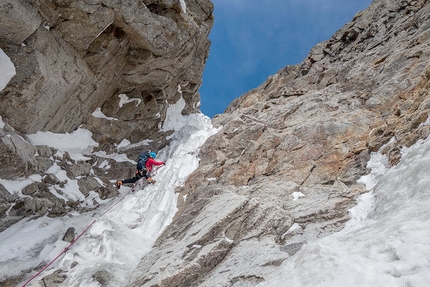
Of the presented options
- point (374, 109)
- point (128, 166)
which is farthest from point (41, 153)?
point (374, 109)

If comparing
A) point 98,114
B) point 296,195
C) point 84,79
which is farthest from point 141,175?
point 296,195

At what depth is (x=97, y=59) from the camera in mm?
13516

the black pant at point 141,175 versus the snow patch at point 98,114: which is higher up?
the snow patch at point 98,114

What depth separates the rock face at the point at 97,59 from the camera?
10.6 metres

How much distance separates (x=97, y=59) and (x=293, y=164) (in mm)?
9544

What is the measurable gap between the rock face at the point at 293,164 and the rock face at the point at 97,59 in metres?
4.84

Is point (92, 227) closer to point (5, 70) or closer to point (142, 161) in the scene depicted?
point (142, 161)

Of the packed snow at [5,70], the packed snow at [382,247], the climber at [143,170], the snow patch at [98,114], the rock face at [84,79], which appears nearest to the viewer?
the packed snow at [382,247]

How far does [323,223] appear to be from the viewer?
664cm

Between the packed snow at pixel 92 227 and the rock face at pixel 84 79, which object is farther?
the rock face at pixel 84 79

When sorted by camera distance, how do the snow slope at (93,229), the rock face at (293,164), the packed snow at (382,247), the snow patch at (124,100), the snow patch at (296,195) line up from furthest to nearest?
1. the snow patch at (124,100)
2. the snow patch at (296,195)
3. the snow slope at (93,229)
4. the rock face at (293,164)
5. the packed snow at (382,247)

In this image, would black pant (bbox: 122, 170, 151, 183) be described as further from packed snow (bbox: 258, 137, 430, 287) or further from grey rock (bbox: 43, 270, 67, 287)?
packed snow (bbox: 258, 137, 430, 287)

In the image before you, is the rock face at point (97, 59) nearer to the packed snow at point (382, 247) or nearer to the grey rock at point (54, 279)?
the grey rock at point (54, 279)

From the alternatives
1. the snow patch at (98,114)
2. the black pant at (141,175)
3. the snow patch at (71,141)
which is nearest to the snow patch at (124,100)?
the snow patch at (98,114)
